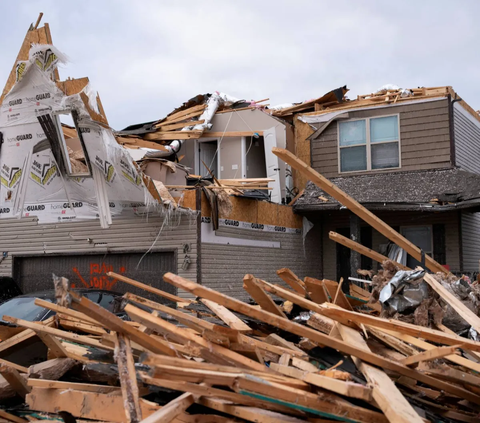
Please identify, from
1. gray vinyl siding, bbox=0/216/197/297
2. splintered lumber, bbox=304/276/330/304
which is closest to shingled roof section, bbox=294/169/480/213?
gray vinyl siding, bbox=0/216/197/297

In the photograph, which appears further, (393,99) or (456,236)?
(393,99)

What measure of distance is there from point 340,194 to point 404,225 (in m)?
9.83

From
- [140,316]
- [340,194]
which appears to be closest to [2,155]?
[340,194]

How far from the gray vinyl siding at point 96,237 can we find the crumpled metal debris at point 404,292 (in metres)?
7.79

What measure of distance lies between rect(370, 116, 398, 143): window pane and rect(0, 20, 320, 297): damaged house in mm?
2533

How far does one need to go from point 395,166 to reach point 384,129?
112 cm

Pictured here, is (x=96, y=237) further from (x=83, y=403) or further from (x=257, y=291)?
(x=83, y=403)

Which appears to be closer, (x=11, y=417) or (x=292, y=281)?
(x=11, y=417)

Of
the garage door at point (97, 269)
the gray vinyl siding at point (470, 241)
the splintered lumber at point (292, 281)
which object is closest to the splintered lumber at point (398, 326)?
the splintered lumber at point (292, 281)

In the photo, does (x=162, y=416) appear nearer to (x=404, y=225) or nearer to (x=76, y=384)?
(x=76, y=384)

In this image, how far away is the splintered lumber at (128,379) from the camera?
359 cm

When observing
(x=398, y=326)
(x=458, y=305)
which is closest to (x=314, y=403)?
(x=398, y=326)

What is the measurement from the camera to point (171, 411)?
3.37 m

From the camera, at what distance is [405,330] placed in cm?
459
